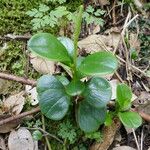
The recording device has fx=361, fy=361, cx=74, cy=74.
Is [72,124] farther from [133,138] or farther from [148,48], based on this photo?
[148,48]

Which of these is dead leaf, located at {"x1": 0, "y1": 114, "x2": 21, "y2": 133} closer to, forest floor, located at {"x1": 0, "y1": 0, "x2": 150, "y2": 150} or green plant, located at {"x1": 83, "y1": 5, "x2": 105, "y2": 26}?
forest floor, located at {"x1": 0, "y1": 0, "x2": 150, "y2": 150}

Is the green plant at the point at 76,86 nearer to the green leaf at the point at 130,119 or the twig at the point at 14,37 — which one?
the green leaf at the point at 130,119

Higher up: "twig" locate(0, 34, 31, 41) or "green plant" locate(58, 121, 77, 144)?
"twig" locate(0, 34, 31, 41)

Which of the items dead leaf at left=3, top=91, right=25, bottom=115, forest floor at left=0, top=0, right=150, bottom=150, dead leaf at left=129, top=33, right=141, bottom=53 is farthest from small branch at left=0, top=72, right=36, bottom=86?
dead leaf at left=129, top=33, right=141, bottom=53

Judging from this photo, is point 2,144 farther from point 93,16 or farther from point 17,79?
point 93,16

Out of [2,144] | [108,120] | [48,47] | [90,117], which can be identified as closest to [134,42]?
[108,120]

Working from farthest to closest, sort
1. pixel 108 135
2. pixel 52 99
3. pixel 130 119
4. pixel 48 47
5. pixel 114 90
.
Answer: pixel 114 90 → pixel 108 135 → pixel 130 119 → pixel 52 99 → pixel 48 47

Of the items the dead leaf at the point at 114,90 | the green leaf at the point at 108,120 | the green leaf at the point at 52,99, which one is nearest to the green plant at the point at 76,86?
the green leaf at the point at 52,99
